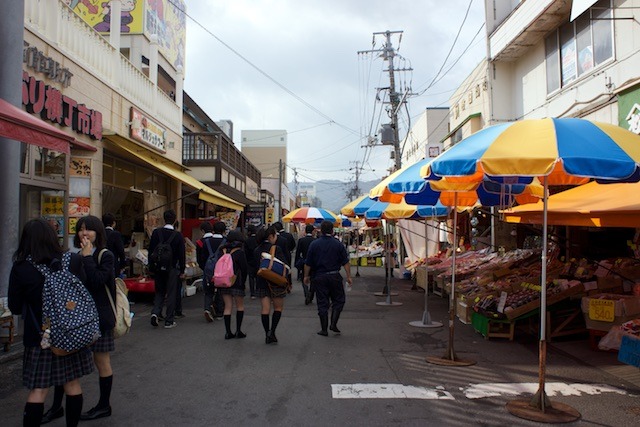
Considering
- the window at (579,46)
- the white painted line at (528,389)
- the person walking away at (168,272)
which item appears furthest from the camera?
the window at (579,46)

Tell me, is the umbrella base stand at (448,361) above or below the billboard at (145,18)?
below

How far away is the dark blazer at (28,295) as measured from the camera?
3410mm

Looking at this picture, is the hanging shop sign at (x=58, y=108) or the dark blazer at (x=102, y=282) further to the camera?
the hanging shop sign at (x=58, y=108)

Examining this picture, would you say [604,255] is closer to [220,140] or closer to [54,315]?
[54,315]

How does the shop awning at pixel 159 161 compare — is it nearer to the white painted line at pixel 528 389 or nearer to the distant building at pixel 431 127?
the white painted line at pixel 528 389

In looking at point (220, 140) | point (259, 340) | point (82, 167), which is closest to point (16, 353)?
point (259, 340)

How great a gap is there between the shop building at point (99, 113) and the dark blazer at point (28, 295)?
535 cm

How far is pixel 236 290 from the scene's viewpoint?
24.8 feet

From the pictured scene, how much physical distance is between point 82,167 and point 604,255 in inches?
427

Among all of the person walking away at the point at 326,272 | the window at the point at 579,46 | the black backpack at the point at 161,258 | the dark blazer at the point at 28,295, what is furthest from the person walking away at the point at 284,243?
the window at the point at 579,46

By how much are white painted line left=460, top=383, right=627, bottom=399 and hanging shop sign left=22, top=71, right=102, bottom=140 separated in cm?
785

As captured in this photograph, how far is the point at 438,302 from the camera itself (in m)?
12.2

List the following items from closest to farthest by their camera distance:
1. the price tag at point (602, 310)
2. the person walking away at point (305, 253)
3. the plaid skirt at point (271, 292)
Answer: the price tag at point (602, 310)
the plaid skirt at point (271, 292)
the person walking away at point (305, 253)

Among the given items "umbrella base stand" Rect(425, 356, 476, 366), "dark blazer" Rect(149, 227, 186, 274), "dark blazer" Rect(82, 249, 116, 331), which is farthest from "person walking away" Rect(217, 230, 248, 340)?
"dark blazer" Rect(82, 249, 116, 331)
